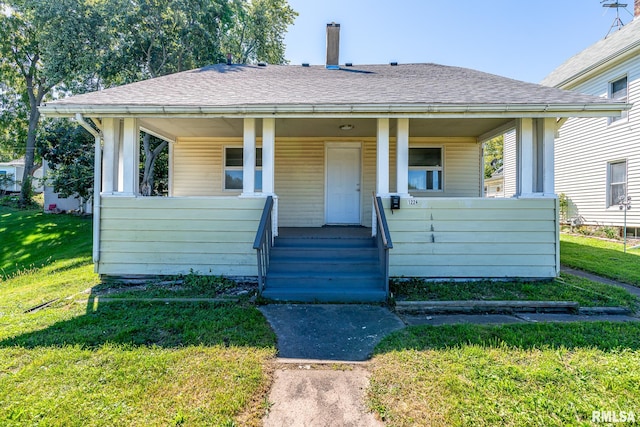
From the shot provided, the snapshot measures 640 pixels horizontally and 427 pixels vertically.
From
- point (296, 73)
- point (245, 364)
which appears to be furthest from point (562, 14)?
point (245, 364)

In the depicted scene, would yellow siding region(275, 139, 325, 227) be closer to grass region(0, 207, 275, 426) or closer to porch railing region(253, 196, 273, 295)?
porch railing region(253, 196, 273, 295)

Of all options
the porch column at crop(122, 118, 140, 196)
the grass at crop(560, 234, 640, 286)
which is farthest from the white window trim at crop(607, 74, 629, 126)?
the porch column at crop(122, 118, 140, 196)

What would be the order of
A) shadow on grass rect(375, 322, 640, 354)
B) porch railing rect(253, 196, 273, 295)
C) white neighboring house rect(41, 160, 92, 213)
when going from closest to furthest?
shadow on grass rect(375, 322, 640, 354)
porch railing rect(253, 196, 273, 295)
white neighboring house rect(41, 160, 92, 213)

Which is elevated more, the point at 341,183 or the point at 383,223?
the point at 341,183

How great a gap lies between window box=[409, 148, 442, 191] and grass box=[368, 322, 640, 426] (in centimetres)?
470

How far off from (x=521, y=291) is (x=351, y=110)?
3.95 m

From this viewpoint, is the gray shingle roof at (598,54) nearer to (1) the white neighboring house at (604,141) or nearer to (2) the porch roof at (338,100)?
(1) the white neighboring house at (604,141)

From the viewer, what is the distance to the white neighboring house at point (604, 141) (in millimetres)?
9086

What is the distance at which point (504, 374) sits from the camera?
2600 millimetres

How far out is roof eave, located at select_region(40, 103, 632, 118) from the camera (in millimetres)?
4762

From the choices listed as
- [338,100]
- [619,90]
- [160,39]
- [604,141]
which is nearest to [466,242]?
[338,100]

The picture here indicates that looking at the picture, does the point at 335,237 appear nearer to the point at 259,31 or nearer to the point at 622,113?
the point at 622,113

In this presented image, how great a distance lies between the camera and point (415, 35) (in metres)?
10.8

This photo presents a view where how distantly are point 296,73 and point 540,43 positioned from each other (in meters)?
11.7
